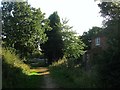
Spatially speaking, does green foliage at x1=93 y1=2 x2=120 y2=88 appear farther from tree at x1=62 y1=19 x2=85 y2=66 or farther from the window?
tree at x1=62 y1=19 x2=85 y2=66

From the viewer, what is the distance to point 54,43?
74.6 m

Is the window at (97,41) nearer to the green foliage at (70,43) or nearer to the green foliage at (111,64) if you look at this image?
the green foliage at (70,43)

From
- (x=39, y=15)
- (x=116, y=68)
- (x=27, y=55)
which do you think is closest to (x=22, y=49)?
(x=27, y=55)

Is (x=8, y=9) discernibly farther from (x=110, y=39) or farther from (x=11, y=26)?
(x=110, y=39)

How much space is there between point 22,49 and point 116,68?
38.5 meters

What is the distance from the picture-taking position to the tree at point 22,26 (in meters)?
53.8

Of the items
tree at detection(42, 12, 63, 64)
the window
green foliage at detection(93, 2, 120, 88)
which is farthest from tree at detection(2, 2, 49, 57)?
green foliage at detection(93, 2, 120, 88)

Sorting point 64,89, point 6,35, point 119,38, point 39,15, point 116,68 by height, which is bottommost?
point 64,89

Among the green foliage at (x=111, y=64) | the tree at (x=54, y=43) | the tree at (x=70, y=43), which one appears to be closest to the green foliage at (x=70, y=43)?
the tree at (x=70, y=43)

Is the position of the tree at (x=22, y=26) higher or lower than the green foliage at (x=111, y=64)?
higher

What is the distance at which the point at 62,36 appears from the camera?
70.7 metres

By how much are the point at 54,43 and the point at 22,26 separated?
68.8 ft

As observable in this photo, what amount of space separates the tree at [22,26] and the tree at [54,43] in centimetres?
1513

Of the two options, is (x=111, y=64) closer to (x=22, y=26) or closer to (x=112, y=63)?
(x=112, y=63)
